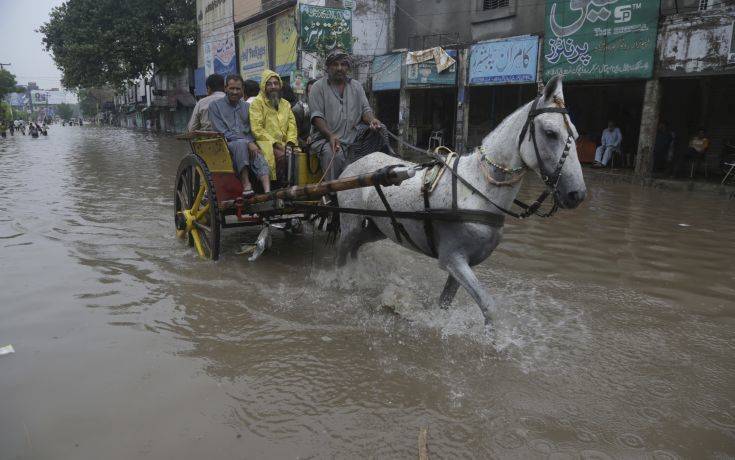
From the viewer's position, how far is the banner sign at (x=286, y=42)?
22391mm

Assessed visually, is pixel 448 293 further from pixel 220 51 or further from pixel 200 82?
pixel 200 82

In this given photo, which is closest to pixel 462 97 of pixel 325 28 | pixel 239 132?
pixel 325 28

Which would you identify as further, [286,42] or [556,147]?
[286,42]

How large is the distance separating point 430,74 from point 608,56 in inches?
237

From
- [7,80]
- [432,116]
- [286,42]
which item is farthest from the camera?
[7,80]

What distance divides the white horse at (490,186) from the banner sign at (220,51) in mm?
27322

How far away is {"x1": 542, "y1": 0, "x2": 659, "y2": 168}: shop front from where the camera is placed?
12.4m

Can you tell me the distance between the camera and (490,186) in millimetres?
3639

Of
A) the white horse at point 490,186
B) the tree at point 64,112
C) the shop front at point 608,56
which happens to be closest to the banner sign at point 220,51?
the shop front at point 608,56

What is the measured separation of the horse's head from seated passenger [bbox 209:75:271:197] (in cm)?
302

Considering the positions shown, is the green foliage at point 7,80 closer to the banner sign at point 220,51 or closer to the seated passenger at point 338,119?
the banner sign at point 220,51

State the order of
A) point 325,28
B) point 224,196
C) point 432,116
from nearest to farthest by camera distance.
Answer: point 224,196, point 325,28, point 432,116

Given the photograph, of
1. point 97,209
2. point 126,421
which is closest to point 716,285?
point 126,421

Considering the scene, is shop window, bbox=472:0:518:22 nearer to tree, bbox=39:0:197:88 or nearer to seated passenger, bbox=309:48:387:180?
seated passenger, bbox=309:48:387:180
